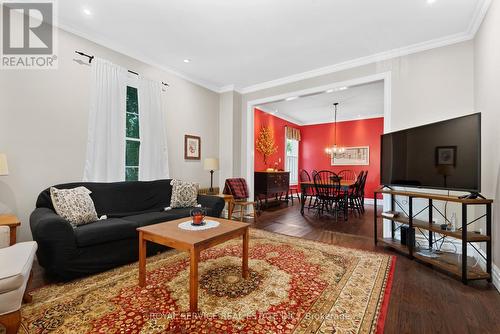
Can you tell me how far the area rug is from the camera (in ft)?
4.82

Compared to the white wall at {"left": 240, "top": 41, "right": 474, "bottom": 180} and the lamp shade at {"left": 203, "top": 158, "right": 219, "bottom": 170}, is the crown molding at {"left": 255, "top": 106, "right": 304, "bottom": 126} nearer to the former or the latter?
the lamp shade at {"left": 203, "top": 158, "right": 219, "bottom": 170}

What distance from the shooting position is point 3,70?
246 cm

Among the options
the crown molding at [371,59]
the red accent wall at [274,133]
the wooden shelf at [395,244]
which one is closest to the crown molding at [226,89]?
the crown molding at [371,59]

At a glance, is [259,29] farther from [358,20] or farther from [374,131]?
[374,131]

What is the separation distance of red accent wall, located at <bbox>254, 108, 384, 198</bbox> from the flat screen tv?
3852 mm

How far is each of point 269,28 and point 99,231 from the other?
310cm

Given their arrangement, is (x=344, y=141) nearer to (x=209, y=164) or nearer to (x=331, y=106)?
(x=331, y=106)

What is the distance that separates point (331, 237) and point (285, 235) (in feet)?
2.31

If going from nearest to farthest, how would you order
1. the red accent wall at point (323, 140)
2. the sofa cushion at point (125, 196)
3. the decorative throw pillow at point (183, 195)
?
the sofa cushion at point (125, 196) < the decorative throw pillow at point (183, 195) < the red accent wall at point (323, 140)

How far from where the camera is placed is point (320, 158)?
8.18 m

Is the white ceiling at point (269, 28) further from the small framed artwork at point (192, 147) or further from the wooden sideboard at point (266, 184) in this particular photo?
the wooden sideboard at point (266, 184)

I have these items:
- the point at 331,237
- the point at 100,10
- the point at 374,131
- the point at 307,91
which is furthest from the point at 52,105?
the point at 374,131

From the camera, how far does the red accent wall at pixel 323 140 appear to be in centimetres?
698

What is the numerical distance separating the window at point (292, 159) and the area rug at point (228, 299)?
559cm
